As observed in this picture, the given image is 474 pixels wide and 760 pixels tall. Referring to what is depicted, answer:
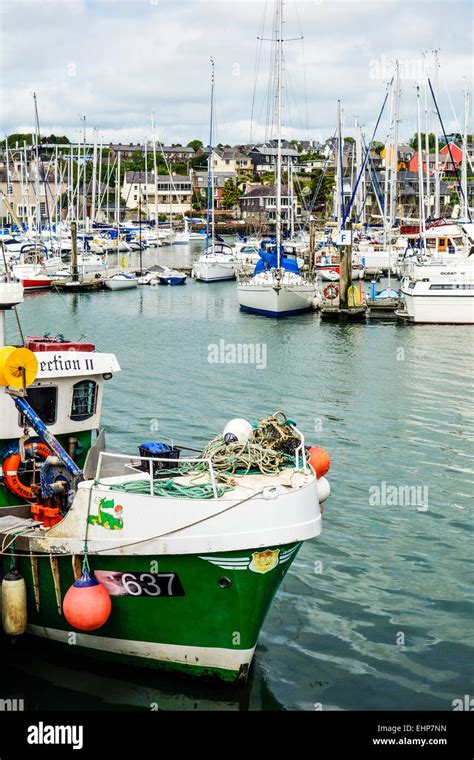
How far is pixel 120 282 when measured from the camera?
69375 millimetres

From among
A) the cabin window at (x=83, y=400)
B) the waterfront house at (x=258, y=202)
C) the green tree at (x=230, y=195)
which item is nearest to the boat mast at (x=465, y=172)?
the cabin window at (x=83, y=400)

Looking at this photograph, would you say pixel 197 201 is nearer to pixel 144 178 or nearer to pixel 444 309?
pixel 144 178

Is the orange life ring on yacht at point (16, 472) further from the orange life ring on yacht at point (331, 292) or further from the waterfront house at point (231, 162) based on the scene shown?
the waterfront house at point (231, 162)

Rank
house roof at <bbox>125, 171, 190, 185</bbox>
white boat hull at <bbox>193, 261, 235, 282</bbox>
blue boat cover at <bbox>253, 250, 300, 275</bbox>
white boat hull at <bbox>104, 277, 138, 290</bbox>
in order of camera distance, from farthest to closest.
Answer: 1. house roof at <bbox>125, 171, 190, 185</bbox>
2. white boat hull at <bbox>193, 261, 235, 282</bbox>
3. white boat hull at <bbox>104, 277, 138, 290</bbox>
4. blue boat cover at <bbox>253, 250, 300, 275</bbox>

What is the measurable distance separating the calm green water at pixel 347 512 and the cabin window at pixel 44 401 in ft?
12.3

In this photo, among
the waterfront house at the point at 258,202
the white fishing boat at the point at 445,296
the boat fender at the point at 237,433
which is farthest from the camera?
the waterfront house at the point at 258,202

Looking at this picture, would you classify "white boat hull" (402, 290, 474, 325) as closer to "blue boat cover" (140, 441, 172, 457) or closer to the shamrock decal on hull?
"blue boat cover" (140, 441, 172, 457)

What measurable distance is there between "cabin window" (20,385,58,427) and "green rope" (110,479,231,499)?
3.36 meters

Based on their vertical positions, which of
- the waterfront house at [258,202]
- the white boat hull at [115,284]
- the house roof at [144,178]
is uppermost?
the house roof at [144,178]

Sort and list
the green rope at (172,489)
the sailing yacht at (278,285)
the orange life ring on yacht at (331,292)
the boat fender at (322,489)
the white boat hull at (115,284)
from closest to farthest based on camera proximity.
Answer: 1. the green rope at (172,489)
2. the boat fender at (322,489)
3. the sailing yacht at (278,285)
4. the orange life ring on yacht at (331,292)
5. the white boat hull at (115,284)

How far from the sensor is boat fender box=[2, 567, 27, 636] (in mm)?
13516

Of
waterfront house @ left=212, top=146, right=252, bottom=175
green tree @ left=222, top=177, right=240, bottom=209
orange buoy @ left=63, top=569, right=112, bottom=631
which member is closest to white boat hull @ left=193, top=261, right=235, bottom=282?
orange buoy @ left=63, top=569, right=112, bottom=631

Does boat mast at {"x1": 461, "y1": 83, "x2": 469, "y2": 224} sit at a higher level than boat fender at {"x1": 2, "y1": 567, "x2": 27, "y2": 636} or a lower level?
higher

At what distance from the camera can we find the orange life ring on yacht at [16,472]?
15.0 m
